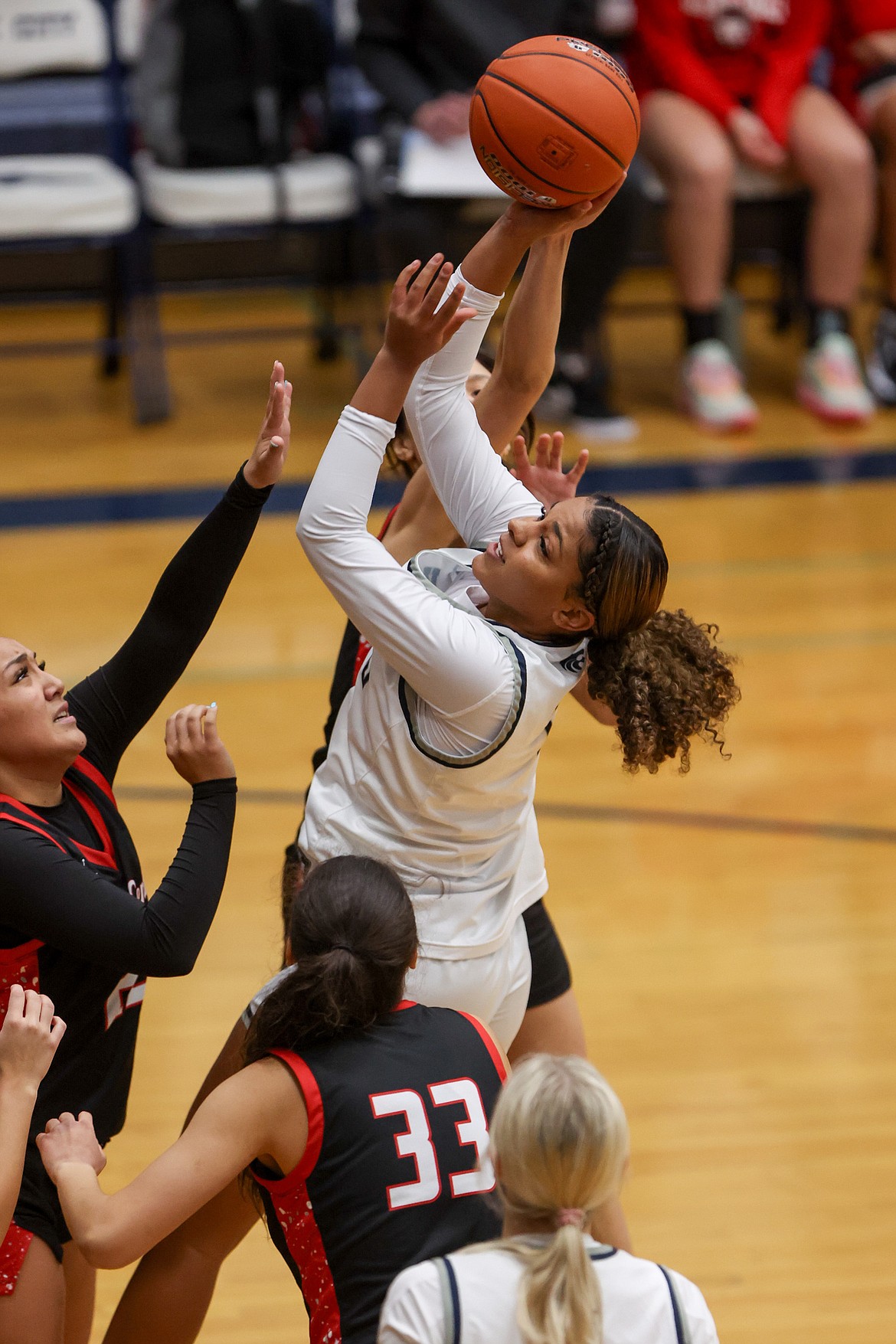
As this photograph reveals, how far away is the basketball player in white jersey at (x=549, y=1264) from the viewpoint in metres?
1.46

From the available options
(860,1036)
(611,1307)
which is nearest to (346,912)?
(611,1307)

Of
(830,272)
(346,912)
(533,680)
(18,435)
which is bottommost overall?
(18,435)

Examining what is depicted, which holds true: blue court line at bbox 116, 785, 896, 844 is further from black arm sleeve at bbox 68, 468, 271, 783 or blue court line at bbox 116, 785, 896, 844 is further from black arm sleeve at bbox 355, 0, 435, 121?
black arm sleeve at bbox 355, 0, 435, 121

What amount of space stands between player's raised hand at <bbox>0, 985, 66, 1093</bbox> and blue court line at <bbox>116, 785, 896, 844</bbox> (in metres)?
2.15

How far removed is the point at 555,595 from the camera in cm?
198

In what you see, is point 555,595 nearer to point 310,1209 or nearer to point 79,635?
point 310,1209

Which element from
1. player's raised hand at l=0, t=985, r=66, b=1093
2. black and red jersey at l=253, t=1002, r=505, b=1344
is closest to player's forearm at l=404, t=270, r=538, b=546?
black and red jersey at l=253, t=1002, r=505, b=1344

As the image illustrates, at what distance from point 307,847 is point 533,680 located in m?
0.39

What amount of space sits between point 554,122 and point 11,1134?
1575 millimetres

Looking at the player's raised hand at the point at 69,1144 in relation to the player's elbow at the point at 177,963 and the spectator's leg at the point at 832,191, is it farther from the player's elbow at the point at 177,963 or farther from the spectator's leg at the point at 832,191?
the spectator's leg at the point at 832,191

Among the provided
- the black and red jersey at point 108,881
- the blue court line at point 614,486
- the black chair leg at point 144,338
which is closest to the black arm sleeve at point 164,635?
the black and red jersey at point 108,881

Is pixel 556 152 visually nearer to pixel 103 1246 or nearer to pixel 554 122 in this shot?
pixel 554 122

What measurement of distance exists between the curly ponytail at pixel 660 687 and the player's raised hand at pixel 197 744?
18.7 inches

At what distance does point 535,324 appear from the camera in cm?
224
